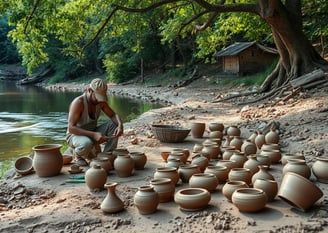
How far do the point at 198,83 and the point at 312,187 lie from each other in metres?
20.3

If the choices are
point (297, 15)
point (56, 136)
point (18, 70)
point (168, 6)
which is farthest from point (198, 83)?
point (18, 70)

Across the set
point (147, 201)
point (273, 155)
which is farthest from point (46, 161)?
point (273, 155)

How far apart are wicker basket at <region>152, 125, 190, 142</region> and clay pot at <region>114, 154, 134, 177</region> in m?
2.42

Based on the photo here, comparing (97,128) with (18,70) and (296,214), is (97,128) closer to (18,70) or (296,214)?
(296,214)

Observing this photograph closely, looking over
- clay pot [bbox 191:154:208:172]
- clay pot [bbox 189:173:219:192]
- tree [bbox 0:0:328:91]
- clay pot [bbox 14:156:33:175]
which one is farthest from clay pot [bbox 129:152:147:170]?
tree [bbox 0:0:328:91]

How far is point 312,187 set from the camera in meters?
4.18

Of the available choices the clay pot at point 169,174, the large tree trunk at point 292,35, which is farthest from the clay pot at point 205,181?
the large tree trunk at point 292,35

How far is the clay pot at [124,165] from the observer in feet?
18.6

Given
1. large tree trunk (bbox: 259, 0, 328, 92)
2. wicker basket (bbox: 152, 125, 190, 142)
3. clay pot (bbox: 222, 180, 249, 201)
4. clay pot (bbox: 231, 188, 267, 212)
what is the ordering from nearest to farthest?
1. clay pot (bbox: 231, 188, 267, 212)
2. clay pot (bbox: 222, 180, 249, 201)
3. wicker basket (bbox: 152, 125, 190, 142)
4. large tree trunk (bbox: 259, 0, 328, 92)

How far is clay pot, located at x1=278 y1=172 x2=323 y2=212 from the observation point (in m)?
4.12

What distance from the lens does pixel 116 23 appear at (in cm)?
1355

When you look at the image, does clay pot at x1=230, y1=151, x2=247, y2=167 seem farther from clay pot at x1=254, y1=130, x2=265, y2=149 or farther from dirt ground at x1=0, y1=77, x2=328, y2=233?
clay pot at x1=254, y1=130, x2=265, y2=149

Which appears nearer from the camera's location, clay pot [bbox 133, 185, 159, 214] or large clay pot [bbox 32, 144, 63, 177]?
clay pot [bbox 133, 185, 159, 214]

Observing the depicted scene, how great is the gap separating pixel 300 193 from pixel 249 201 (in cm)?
55
